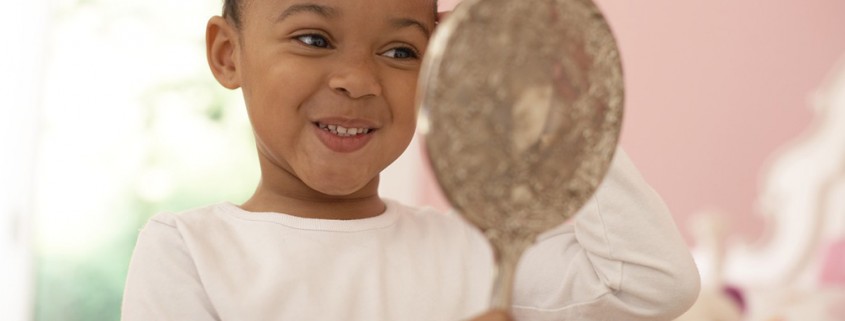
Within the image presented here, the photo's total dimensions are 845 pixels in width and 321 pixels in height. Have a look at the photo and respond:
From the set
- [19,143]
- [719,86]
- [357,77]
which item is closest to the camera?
[357,77]

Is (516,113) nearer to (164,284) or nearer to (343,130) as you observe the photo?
(343,130)

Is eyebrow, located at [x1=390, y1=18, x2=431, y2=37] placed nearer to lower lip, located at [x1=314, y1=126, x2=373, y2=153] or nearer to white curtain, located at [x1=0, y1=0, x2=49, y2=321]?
lower lip, located at [x1=314, y1=126, x2=373, y2=153]

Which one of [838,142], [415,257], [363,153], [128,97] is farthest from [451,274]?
[838,142]

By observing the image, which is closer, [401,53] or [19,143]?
[401,53]

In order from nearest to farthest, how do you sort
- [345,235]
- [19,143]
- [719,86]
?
[345,235], [19,143], [719,86]

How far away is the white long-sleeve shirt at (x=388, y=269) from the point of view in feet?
2.82

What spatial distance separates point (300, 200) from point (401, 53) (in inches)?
7.2

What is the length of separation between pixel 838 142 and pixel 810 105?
5.6 inches

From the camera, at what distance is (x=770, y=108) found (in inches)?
112

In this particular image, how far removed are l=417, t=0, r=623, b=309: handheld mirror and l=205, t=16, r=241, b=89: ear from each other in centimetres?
45

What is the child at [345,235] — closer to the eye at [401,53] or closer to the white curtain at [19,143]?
the eye at [401,53]

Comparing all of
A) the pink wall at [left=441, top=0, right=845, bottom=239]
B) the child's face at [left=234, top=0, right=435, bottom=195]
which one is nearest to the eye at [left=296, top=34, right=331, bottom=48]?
the child's face at [left=234, top=0, right=435, bottom=195]

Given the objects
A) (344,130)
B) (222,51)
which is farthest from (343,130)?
(222,51)

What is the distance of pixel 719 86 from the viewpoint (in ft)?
9.52
